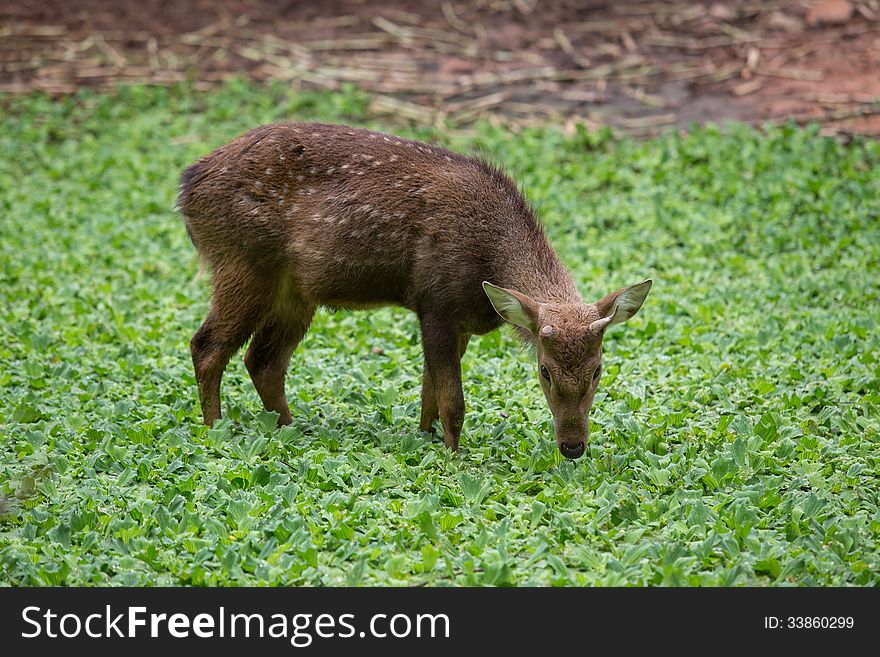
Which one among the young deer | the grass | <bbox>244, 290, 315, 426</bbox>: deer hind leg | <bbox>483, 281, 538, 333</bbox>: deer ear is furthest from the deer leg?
<bbox>244, 290, 315, 426</bbox>: deer hind leg

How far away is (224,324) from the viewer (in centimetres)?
695

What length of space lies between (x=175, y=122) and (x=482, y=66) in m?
3.70

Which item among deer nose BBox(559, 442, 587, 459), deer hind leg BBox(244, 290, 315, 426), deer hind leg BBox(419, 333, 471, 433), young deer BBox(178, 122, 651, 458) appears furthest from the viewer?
deer hind leg BBox(244, 290, 315, 426)

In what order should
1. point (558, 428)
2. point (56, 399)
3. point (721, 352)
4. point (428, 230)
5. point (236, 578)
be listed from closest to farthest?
point (236, 578) < point (558, 428) < point (428, 230) < point (56, 399) < point (721, 352)

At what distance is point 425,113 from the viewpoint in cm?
1306

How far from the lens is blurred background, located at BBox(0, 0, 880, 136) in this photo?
41.3 feet

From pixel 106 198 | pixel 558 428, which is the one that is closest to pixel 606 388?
pixel 558 428

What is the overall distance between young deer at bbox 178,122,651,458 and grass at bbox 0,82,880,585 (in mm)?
432

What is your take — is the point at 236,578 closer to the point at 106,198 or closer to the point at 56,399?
the point at 56,399

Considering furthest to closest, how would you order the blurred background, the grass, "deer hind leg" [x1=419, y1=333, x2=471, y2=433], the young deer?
the blurred background, "deer hind leg" [x1=419, y1=333, x2=471, y2=433], the young deer, the grass

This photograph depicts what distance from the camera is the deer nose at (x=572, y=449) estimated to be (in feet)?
19.6

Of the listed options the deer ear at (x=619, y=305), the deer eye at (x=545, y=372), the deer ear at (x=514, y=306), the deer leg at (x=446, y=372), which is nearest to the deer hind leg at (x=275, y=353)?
the deer leg at (x=446, y=372)

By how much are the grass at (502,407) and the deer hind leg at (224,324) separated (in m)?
0.25

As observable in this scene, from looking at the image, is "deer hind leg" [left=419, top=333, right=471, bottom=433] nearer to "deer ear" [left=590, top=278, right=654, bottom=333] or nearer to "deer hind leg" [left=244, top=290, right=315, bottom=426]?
"deer hind leg" [left=244, top=290, right=315, bottom=426]
